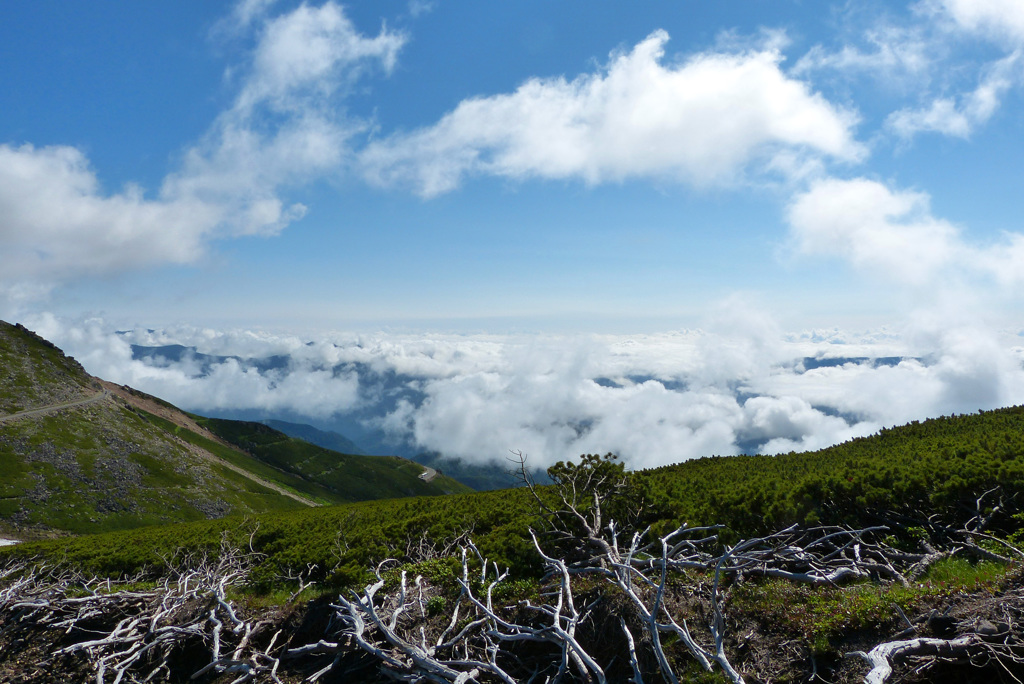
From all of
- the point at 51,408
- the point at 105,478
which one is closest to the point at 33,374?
the point at 51,408

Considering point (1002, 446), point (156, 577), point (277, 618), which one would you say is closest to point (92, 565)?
point (156, 577)

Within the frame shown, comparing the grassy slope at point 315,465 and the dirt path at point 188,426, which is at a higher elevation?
the dirt path at point 188,426

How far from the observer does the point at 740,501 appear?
34.7 feet

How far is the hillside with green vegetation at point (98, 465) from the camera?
238ft

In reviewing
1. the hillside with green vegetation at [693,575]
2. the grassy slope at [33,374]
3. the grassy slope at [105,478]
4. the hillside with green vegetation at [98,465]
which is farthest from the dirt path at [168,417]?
the hillside with green vegetation at [693,575]

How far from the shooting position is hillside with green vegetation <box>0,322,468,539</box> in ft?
238

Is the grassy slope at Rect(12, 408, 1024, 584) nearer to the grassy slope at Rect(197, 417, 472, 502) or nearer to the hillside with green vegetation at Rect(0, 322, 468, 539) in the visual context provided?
the hillside with green vegetation at Rect(0, 322, 468, 539)

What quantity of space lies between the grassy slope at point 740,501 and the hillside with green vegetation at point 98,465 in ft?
143

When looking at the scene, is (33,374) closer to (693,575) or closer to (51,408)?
(51,408)

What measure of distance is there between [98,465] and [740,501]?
388 feet

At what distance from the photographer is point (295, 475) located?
170m

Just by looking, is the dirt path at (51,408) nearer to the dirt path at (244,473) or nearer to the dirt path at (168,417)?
the dirt path at (168,417)

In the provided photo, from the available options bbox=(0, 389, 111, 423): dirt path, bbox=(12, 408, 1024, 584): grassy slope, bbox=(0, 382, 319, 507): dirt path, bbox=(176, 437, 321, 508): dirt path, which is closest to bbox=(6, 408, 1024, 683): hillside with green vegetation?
bbox=(12, 408, 1024, 584): grassy slope

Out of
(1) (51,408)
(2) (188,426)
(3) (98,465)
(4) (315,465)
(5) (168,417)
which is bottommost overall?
(4) (315,465)
